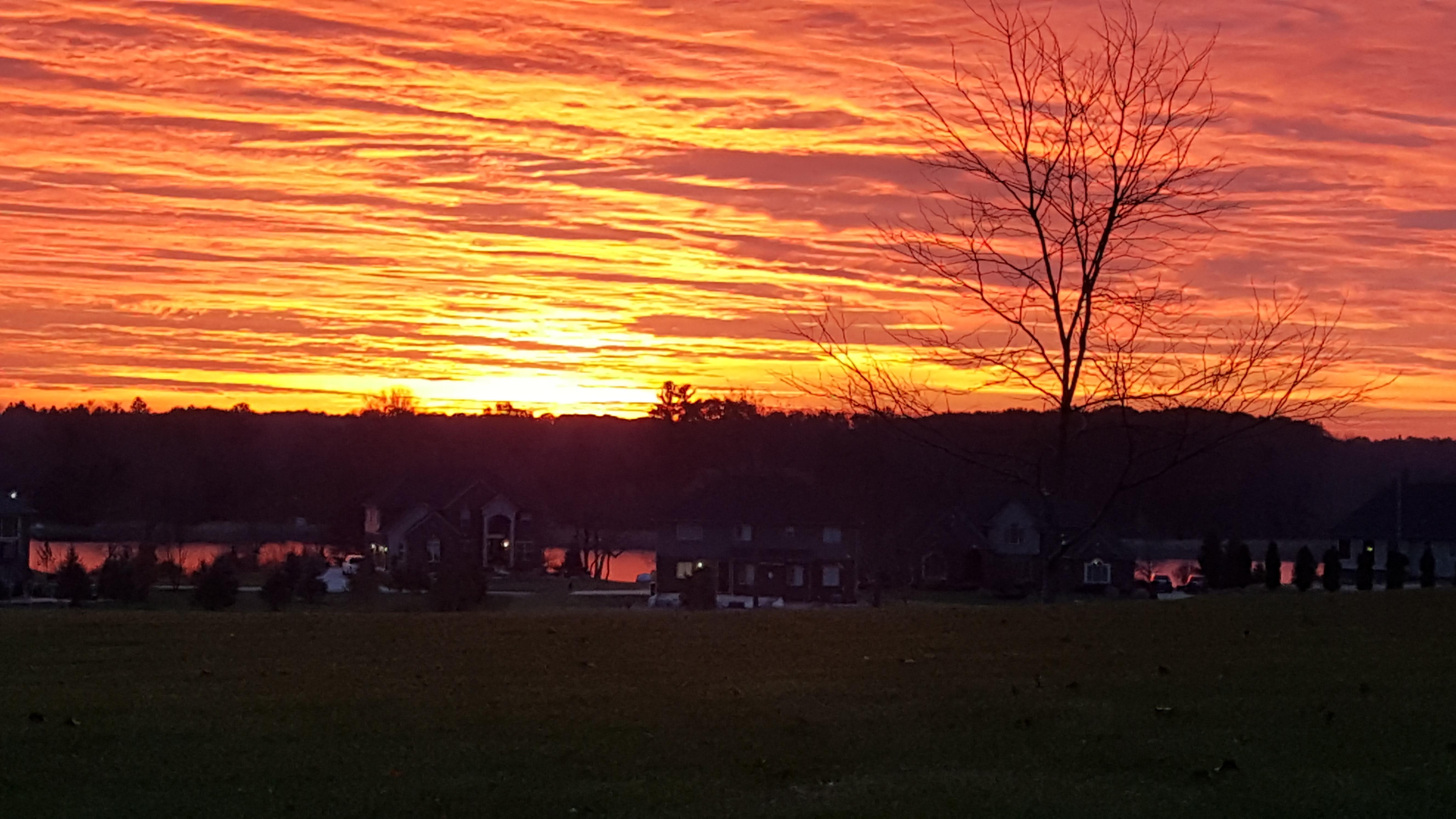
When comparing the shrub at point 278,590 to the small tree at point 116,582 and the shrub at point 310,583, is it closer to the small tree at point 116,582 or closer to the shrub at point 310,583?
the shrub at point 310,583

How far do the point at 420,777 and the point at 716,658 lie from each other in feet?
16.5

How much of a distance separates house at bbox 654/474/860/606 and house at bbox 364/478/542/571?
14.8 meters

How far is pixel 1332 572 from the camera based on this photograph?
44.3 metres

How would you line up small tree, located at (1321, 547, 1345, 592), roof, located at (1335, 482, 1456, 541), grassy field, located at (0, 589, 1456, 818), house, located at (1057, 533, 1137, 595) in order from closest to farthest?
grassy field, located at (0, 589, 1456, 818), small tree, located at (1321, 547, 1345, 592), roof, located at (1335, 482, 1456, 541), house, located at (1057, 533, 1137, 595)

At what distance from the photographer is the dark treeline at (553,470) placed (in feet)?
259

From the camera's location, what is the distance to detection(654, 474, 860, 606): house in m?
71.0

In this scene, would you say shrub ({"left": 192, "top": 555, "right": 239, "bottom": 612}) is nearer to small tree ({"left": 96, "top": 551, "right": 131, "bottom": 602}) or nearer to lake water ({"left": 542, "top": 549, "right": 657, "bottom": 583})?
small tree ({"left": 96, "top": 551, "right": 131, "bottom": 602})

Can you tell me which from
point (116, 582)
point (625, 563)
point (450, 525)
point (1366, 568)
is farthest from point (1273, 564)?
point (625, 563)

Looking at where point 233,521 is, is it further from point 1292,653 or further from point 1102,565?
point 1292,653

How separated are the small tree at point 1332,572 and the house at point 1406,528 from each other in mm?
24158

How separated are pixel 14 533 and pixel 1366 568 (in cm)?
6173

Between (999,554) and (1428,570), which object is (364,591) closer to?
(1428,570)

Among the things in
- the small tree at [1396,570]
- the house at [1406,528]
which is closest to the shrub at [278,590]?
the small tree at [1396,570]

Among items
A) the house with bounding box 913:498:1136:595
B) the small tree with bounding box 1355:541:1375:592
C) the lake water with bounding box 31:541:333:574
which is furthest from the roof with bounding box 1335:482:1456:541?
the lake water with bounding box 31:541:333:574
